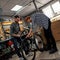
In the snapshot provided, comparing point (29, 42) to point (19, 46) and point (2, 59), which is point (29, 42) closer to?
point (19, 46)

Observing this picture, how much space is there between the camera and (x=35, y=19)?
2936mm

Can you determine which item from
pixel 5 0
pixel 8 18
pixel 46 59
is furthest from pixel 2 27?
pixel 46 59

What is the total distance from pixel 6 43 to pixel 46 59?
252 cm

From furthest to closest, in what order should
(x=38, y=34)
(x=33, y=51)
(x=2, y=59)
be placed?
(x=2, y=59) < (x=38, y=34) < (x=33, y=51)

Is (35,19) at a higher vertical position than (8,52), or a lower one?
higher

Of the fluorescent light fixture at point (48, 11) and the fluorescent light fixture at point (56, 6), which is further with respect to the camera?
the fluorescent light fixture at point (48, 11)

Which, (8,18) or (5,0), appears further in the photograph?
(8,18)

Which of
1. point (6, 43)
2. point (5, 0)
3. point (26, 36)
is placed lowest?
point (6, 43)

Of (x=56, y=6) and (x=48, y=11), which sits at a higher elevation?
(x=56, y=6)

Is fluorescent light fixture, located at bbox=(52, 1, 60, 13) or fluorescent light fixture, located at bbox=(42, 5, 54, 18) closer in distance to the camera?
fluorescent light fixture, located at bbox=(52, 1, 60, 13)

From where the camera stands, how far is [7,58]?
15.3ft

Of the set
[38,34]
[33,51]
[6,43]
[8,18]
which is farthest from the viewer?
[8,18]

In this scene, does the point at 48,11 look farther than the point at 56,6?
Yes

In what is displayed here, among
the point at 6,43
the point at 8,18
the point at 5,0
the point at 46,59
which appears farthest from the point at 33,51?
the point at 8,18
